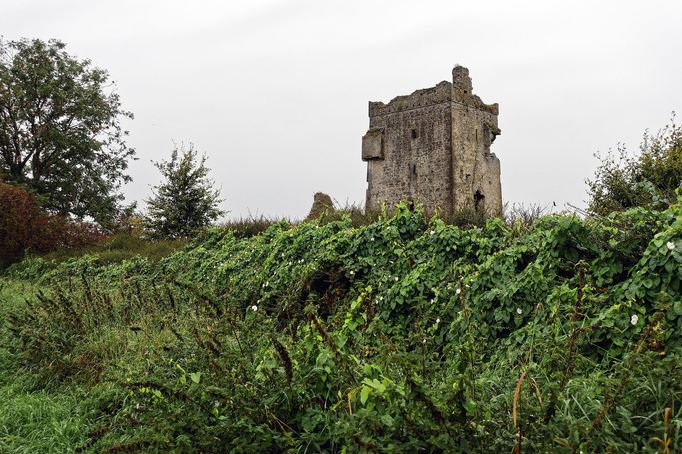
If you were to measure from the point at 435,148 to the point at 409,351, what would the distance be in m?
21.8

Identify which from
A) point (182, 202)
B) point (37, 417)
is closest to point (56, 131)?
point (182, 202)

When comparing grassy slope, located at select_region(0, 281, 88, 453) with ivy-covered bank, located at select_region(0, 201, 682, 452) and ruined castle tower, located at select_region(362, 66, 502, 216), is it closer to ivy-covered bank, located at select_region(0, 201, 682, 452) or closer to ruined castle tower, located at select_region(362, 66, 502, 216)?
ivy-covered bank, located at select_region(0, 201, 682, 452)

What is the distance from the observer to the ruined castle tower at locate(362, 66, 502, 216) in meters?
26.0

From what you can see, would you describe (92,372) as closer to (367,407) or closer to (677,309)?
(367,407)

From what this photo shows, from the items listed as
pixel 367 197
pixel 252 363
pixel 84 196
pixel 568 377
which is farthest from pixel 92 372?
pixel 84 196

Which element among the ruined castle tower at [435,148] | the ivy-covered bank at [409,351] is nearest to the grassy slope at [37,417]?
the ivy-covered bank at [409,351]

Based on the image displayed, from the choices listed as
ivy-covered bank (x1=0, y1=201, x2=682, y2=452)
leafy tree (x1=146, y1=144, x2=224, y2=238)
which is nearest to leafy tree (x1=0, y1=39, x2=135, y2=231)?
leafy tree (x1=146, y1=144, x2=224, y2=238)

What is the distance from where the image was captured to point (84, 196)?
112ft

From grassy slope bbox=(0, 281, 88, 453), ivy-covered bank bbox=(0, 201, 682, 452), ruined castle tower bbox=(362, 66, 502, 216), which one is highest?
ruined castle tower bbox=(362, 66, 502, 216)

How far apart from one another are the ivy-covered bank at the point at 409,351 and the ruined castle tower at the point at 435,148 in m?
18.0

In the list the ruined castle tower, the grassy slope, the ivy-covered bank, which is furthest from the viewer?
the ruined castle tower

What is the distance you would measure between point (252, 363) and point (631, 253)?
123 inches

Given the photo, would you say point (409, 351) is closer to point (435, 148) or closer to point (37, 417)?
point (37, 417)

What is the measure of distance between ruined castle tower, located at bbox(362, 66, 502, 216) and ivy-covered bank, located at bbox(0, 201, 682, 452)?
17959 millimetres
